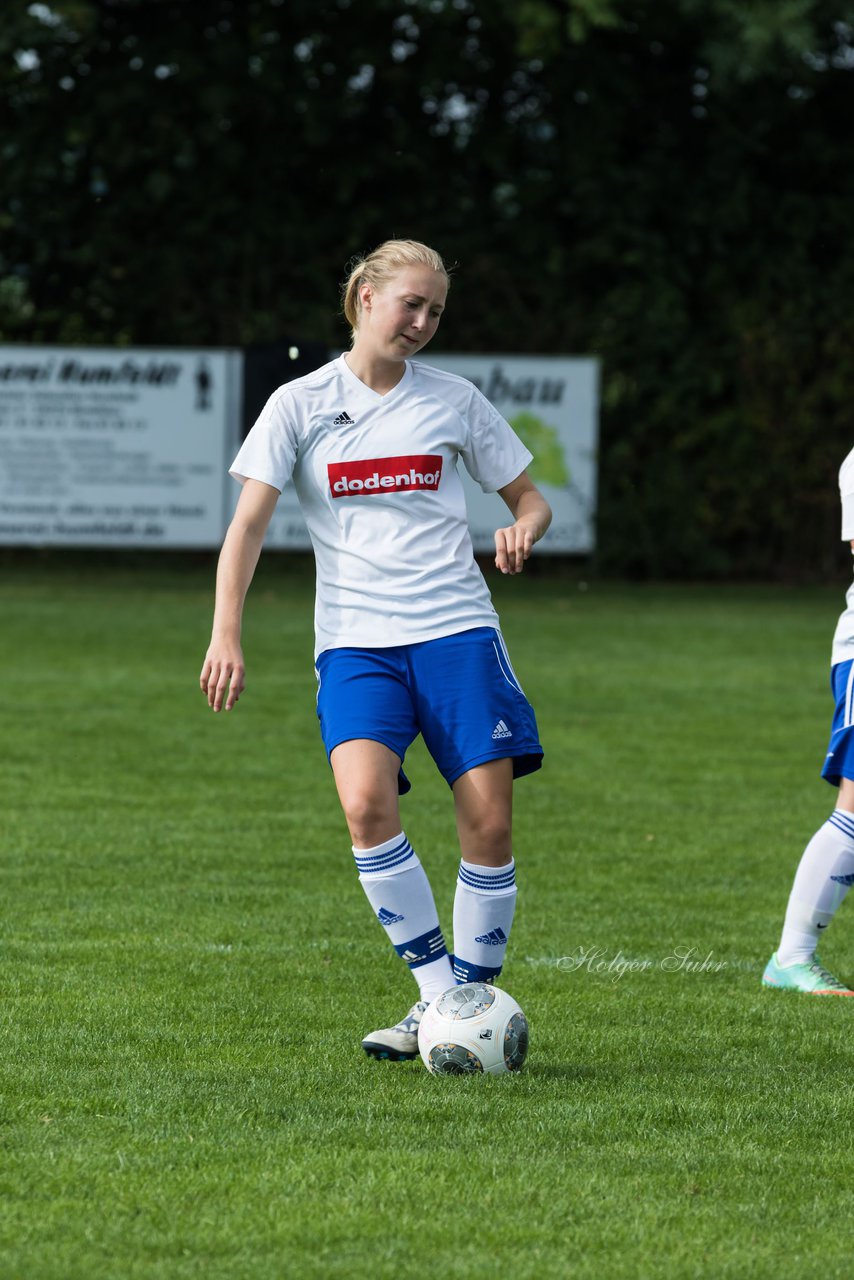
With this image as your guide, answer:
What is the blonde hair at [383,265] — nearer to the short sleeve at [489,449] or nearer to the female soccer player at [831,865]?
the short sleeve at [489,449]

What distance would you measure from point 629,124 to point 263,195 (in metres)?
4.47

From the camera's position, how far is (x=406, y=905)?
4.78 m

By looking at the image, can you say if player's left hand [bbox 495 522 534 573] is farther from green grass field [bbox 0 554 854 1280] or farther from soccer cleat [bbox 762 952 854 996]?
soccer cleat [bbox 762 952 854 996]

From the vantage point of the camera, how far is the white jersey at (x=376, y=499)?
4746 mm

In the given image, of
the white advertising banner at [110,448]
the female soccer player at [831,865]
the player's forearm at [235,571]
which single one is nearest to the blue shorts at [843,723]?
the female soccer player at [831,865]

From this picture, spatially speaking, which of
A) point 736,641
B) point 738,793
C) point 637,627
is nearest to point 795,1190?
point 738,793

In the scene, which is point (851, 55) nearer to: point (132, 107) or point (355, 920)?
point (132, 107)

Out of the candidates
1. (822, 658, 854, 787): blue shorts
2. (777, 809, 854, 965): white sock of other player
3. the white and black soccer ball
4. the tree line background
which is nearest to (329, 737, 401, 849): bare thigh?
the white and black soccer ball

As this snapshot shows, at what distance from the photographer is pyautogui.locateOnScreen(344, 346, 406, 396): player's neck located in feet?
15.9

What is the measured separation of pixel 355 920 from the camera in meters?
6.57

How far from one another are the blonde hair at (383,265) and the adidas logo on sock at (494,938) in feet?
5.04

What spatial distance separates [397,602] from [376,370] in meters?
0.59

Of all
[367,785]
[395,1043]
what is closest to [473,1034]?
[395,1043]

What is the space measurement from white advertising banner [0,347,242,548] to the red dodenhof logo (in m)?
16.5
